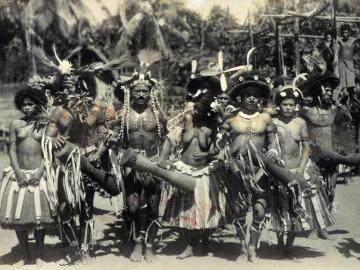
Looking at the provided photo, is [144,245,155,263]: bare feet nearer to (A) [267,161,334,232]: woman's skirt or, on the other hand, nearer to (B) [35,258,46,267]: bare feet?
(B) [35,258,46,267]: bare feet

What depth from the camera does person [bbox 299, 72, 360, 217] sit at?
6156 mm

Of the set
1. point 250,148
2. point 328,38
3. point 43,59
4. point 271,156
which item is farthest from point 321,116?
point 43,59

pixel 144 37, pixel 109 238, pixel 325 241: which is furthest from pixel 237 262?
pixel 144 37

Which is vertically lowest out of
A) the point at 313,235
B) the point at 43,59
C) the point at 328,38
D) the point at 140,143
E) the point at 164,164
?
the point at 313,235

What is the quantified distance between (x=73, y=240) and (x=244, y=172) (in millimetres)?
1920

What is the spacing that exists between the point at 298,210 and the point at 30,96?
295 cm

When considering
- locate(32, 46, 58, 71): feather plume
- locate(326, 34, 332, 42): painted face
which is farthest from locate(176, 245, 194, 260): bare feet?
locate(326, 34, 332, 42): painted face

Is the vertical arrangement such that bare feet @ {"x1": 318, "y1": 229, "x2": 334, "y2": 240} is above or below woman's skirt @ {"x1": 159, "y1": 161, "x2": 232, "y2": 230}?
below

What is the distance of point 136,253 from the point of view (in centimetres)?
545

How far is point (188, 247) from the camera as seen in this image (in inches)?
219

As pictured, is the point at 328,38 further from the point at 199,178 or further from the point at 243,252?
the point at 243,252

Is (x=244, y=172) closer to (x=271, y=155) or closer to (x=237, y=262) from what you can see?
(x=271, y=155)

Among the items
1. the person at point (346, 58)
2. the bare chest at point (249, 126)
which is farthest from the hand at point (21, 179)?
the person at point (346, 58)

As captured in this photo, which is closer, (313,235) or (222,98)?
(222,98)
